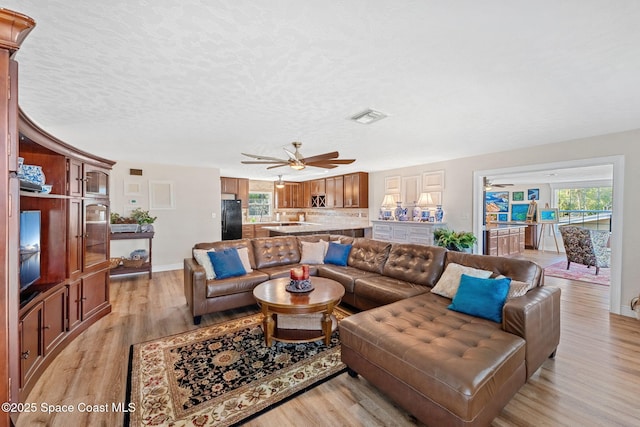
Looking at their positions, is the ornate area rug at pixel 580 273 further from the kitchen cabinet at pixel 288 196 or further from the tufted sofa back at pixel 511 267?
the kitchen cabinet at pixel 288 196

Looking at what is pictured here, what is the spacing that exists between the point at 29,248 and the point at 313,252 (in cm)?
317

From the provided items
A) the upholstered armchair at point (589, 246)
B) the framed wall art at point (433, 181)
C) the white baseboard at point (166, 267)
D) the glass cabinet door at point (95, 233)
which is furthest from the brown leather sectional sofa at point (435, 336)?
the upholstered armchair at point (589, 246)

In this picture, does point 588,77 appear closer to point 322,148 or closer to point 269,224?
point 322,148

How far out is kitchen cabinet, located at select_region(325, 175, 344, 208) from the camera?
779cm

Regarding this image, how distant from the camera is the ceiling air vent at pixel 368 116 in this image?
2.77 meters

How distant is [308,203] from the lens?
9.14 m

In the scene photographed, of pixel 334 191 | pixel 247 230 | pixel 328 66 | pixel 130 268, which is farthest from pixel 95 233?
pixel 334 191

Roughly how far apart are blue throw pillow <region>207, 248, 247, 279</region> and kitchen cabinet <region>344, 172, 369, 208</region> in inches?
172

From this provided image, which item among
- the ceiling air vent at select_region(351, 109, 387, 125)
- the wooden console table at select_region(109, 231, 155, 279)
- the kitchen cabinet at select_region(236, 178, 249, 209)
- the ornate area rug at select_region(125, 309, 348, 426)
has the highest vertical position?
the ceiling air vent at select_region(351, 109, 387, 125)

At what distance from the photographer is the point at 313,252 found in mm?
4348

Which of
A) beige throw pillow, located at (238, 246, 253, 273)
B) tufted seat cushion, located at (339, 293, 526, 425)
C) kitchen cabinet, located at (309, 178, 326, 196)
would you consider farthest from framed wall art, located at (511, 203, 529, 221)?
beige throw pillow, located at (238, 246, 253, 273)

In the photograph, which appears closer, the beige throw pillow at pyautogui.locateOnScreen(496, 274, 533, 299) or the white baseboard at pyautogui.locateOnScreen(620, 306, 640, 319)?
the beige throw pillow at pyautogui.locateOnScreen(496, 274, 533, 299)

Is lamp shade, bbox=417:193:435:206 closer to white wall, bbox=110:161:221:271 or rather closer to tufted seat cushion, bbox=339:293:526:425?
tufted seat cushion, bbox=339:293:526:425

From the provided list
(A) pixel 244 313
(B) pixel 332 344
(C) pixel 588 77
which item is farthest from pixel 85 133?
(C) pixel 588 77
